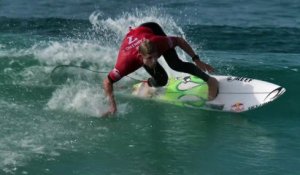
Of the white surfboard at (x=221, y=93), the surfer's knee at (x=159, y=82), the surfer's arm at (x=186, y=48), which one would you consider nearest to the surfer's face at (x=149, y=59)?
the surfer's arm at (x=186, y=48)

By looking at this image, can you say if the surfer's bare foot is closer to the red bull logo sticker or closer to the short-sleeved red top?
the red bull logo sticker

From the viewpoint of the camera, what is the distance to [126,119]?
7.69 metres

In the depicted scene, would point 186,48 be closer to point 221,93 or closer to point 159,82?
point 159,82

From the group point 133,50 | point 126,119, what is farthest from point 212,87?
point 133,50

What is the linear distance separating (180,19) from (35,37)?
187 inches

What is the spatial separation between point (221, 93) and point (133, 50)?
175 cm

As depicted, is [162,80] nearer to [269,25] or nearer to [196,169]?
[196,169]

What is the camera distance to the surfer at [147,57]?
684cm

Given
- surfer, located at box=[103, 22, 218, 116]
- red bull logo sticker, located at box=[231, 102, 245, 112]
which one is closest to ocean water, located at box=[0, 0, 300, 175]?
red bull logo sticker, located at box=[231, 102, 245, 112]

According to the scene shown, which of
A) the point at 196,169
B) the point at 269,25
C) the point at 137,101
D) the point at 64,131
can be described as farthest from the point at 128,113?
the point at 269,25

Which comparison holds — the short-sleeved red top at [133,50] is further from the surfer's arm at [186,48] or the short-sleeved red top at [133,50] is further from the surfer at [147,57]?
the surfer's arm at [186,48]

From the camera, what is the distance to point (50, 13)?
58.3 feet

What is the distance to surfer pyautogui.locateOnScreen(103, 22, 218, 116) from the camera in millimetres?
6844

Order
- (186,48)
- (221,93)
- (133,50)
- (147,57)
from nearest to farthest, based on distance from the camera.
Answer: (147,57)
(133,50)
(186,48)
(221,93)
